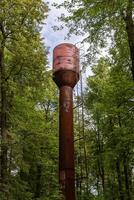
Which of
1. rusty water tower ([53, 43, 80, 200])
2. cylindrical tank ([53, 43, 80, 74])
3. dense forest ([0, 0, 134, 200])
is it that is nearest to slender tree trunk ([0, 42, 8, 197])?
dense forest ([0, 0, 134, 200])

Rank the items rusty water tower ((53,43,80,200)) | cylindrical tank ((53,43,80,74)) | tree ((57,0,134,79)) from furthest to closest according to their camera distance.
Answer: cylindrical tank ((53,43,80,74)) < rusty water tower ((53,43,80,200)) < tree ((57,0,134,79))

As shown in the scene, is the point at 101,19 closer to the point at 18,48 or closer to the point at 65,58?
the point at 18,48

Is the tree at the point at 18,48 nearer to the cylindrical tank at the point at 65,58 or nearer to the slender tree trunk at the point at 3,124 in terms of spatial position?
the slender tree trunk at the point at 3,124

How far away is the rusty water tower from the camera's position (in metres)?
18.4

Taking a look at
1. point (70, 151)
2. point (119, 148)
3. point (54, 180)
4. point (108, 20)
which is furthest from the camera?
point (54, 180)

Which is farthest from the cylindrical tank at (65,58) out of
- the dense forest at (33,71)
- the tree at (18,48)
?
the tree at (18,48)

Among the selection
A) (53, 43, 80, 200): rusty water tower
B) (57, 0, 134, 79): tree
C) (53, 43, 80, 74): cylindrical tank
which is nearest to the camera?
(57, 0, 134, 79): tree

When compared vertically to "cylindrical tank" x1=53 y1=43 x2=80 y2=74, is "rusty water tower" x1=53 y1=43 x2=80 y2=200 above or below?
below

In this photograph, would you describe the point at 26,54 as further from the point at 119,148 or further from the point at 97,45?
the point at 119,148

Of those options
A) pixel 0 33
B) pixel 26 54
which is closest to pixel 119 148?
pixel 26 54

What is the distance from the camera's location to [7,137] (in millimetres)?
13758

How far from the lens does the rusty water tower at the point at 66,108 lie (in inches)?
726

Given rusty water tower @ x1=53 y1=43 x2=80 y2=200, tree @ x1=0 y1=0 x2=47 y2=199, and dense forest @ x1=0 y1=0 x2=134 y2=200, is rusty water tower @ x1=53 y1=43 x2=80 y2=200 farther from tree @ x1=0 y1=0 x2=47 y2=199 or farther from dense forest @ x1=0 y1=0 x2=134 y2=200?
tree @ x1=0 y1=0 x2=47 y2=199

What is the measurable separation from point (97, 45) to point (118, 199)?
15.5 metres
